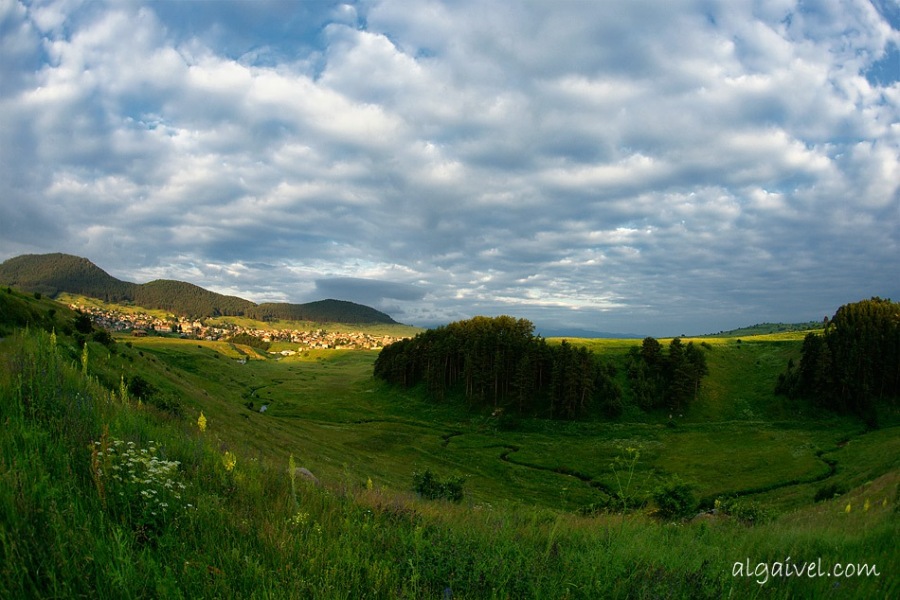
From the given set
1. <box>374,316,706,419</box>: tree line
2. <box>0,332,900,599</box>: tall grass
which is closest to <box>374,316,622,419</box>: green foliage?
<box>374,316,706,419</box>: tree line

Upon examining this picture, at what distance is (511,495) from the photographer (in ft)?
147

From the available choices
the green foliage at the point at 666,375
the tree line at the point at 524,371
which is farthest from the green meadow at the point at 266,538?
the green foliage at the point at 666,375

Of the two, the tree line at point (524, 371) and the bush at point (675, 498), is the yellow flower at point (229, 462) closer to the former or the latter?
the bush at point (675, 498)

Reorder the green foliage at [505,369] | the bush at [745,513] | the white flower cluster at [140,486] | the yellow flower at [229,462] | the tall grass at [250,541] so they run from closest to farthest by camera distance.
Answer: the tall grass at [250,541], the white flower cluster at [140,486], the yellow flower at [229,462], the bush at [745,513], the green foliage at [505,369]

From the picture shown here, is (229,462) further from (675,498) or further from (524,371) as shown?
(524,371)

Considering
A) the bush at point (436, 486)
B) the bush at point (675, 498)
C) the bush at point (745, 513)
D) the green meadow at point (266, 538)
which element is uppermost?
the green meadow at point (266, 538)

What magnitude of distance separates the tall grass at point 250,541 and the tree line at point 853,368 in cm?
9290

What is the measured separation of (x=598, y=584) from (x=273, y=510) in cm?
392

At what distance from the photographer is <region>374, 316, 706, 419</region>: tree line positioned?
83812mm

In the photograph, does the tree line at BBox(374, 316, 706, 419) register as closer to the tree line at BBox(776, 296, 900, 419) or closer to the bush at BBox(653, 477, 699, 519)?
the tree line at BBox(776, 296, 900, 419)

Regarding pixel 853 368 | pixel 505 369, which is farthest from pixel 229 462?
pixel 853 368

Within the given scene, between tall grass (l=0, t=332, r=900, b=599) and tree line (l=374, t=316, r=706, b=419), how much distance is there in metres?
81.6

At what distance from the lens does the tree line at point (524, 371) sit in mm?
83812

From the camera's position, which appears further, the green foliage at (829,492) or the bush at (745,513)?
the green foliage at (829,492)
